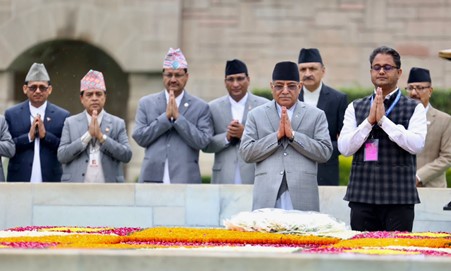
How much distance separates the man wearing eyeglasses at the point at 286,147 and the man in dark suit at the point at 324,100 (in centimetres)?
168

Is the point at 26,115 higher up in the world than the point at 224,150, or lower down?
higher up

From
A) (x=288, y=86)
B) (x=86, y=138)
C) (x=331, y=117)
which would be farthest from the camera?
Result: (x=86, y=138)

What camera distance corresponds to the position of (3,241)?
8.61 m

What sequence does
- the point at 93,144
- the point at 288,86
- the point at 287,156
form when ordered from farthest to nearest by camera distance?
the point at 93,144
the point at 288,86
the point at 287,156

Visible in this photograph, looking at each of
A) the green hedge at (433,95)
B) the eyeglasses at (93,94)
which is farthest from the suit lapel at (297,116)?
the green hedge at (433,95)

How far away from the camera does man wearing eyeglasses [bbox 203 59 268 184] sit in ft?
42.4

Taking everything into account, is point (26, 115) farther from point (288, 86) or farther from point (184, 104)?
point (288, 86)

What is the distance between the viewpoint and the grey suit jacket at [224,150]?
42.4 feet

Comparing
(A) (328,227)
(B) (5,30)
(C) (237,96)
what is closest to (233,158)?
(C) (237,96)

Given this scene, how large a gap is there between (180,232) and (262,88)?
37.5ft

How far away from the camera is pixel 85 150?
13148 mm

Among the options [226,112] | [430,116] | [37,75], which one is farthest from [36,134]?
[430,116]

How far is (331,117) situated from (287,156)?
2142mm

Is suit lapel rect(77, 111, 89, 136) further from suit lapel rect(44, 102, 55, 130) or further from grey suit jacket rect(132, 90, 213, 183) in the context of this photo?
grey suit jacket rect(132, 90, 213, 183)
